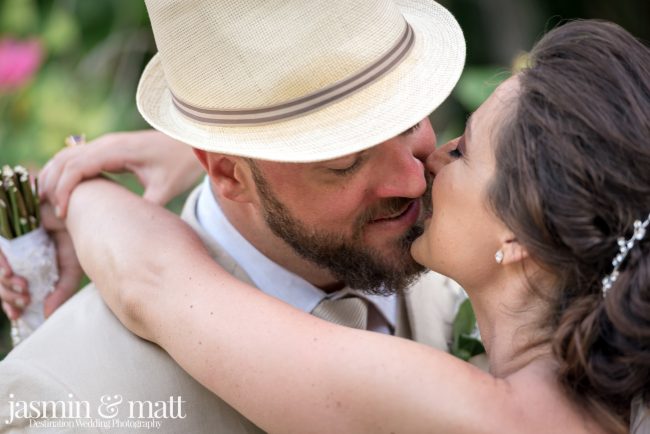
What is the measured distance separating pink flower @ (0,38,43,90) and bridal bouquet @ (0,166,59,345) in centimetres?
217

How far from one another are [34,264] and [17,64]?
8.01ft

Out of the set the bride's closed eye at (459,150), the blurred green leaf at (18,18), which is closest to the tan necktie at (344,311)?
the bride's closed eye at (459,150)

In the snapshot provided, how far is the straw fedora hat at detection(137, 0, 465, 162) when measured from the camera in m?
2.45

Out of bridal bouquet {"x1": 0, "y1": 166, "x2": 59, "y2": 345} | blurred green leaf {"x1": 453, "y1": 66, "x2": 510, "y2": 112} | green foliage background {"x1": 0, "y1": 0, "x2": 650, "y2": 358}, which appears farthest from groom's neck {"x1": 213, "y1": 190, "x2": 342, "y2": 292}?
blurred green leaf {"x1": 453, "y1": 66, "x2": 510, "y2": 112}

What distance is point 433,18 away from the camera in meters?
2.97

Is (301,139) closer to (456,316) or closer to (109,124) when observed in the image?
(456,316)

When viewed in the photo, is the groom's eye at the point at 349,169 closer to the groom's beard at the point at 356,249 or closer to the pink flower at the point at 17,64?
the groom's beard at the point at 356,249

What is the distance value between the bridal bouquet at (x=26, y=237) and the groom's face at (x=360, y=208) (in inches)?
32.9

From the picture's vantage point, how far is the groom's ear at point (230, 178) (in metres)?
2.84

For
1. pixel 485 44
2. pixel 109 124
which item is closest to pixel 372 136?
pixel 109 124

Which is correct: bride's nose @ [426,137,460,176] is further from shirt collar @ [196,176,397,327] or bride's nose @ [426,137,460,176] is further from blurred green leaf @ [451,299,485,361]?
blurred green leaf @ [451,299,485,361]

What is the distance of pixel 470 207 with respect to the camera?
8.14 feet

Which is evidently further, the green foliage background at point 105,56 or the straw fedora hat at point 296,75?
the green foliage background at point 105,56

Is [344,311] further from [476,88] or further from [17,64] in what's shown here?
[17,64]
